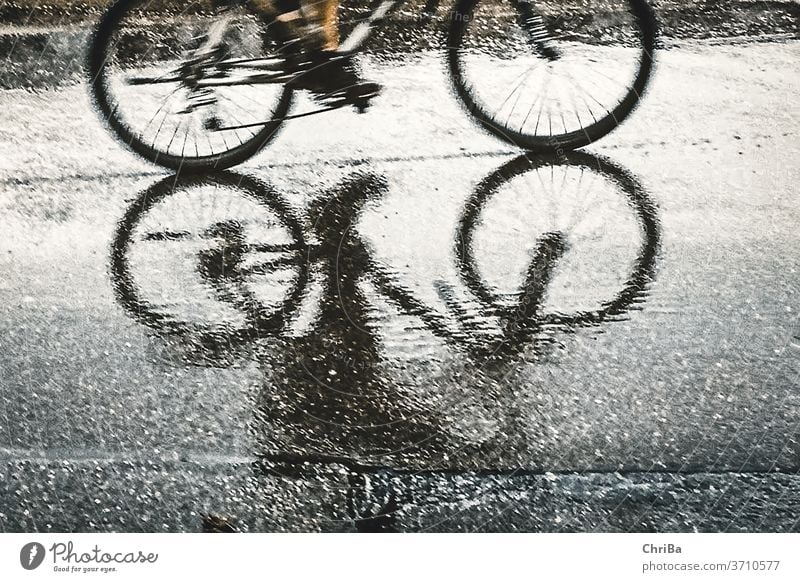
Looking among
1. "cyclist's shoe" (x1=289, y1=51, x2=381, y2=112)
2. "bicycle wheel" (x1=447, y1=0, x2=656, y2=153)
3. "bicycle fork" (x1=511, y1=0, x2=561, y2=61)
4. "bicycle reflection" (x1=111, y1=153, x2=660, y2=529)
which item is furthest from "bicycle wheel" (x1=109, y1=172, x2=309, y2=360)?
"bicycle fork" (x1=511, y1=0, x2=561, y2=61)

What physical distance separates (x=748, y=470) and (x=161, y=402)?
1118 mm

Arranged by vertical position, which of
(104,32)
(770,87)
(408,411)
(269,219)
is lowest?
(408,411)

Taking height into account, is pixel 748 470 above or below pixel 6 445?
below

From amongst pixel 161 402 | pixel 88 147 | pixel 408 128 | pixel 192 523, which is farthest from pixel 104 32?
pixel 192 523

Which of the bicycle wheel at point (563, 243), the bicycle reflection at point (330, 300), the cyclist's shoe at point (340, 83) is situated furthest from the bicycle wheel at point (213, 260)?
the bicycle wheel at point (563, 243)

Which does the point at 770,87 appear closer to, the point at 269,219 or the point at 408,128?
the point at 408,128

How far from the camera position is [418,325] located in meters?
1.28

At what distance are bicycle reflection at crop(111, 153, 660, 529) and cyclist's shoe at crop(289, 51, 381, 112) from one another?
0.15 meters

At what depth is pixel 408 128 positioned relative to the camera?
4.19 feet
